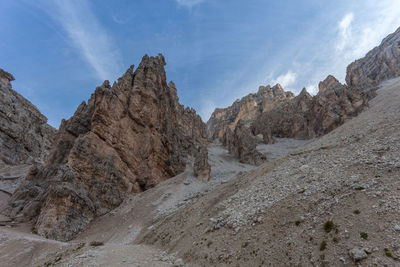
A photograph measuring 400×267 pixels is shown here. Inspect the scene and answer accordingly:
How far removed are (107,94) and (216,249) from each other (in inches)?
1547

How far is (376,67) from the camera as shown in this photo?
322 feet

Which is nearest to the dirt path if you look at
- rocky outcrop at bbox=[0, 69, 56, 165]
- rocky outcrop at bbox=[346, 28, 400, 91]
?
rocky outcrop at bbox=[0, 69, 56, 165]

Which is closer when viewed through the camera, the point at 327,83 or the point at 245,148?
the point at 245,148

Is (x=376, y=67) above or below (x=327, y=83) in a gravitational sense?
below

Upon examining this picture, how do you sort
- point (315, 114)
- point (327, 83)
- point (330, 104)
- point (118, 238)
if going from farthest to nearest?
point (327, 83), point (315, 114), point (330, 104), point (118, 238)

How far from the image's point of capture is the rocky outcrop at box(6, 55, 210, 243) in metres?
29.5

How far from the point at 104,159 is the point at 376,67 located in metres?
133

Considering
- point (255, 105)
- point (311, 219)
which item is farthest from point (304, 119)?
point (311, 219)

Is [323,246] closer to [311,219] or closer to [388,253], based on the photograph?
[311,219]

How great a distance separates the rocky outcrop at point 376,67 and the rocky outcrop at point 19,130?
131 m

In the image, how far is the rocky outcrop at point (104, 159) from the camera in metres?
29.5

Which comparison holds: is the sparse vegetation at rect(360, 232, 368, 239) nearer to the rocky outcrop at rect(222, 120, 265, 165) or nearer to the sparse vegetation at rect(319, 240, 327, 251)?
the sparse vegetation at rect(319, 240, 327, 251)

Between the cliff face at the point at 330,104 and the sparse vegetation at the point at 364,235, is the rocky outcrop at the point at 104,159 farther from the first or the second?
the cliff face at the point at 330,104

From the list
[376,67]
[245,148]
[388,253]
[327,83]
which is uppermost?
[327,83]
